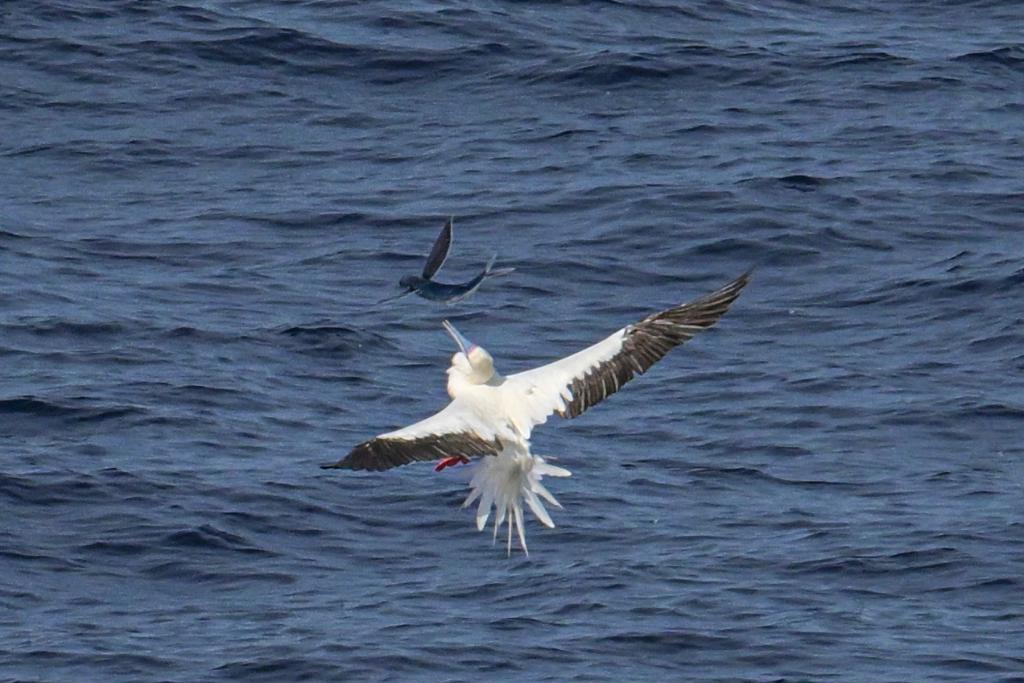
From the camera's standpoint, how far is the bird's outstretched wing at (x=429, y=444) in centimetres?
977

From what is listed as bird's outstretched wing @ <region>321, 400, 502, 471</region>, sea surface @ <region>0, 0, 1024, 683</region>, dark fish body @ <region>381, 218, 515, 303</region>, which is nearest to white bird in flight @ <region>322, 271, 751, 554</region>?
bird's outstretched wing @ <region>321, 400, 502, 471</region>

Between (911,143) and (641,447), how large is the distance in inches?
232

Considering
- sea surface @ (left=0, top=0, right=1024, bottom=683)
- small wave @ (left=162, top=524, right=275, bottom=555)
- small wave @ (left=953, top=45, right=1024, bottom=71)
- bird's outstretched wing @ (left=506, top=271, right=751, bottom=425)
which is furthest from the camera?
small wave @ (left=953, top=45, right=1024, bottom=71)

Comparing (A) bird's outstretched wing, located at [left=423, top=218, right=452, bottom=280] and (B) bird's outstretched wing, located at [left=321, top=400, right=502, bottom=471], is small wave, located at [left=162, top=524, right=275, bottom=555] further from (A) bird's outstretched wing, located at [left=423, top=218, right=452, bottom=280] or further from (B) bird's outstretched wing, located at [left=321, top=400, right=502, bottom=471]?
(A) bird's outstretched wing, located at [left=423, top=218, right=452, bottom=280]

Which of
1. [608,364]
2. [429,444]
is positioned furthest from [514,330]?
[429,444]

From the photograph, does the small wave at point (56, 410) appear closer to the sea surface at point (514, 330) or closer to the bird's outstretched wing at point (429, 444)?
the sea surface at point (514, 330)

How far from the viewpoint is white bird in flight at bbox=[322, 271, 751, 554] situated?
991cm

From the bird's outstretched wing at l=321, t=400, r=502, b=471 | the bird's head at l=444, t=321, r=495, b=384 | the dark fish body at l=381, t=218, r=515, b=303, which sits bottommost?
the bird's outstretched wing at l=321, t=400, r=502, b=471

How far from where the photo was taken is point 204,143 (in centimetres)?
1980

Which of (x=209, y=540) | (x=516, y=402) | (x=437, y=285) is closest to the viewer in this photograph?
(x=437, y=285)

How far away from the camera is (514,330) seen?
16.2 m

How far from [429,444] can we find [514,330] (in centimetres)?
633

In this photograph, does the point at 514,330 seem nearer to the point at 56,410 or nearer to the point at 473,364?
the point at 56,410

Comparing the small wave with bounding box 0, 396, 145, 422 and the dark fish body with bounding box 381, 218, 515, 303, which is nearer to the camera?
the dark fish body with bounding box 381, 218, 515, 303
